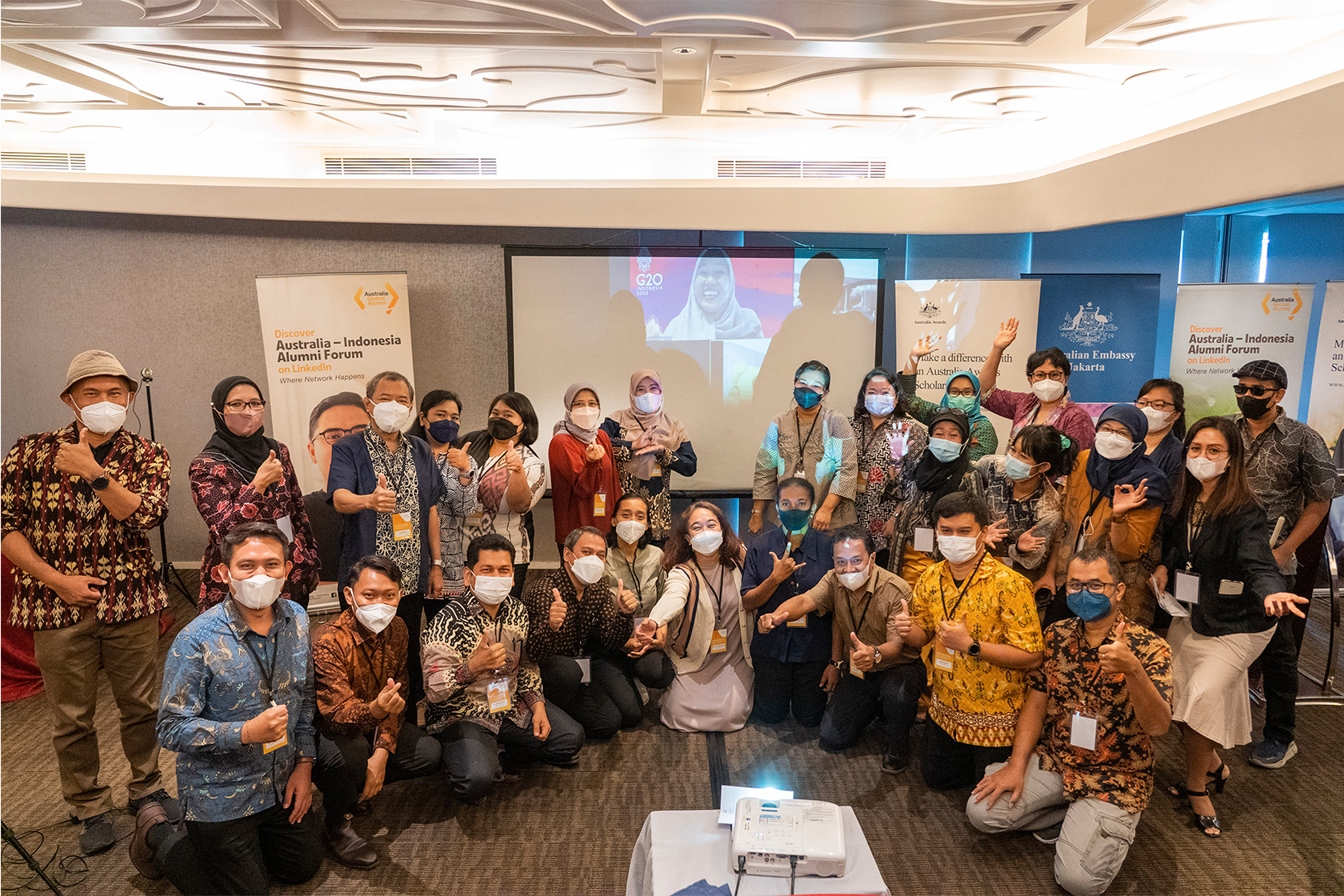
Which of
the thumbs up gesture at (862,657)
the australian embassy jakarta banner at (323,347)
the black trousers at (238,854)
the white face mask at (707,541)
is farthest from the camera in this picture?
the australian embassy jakarta banner at (323,347)

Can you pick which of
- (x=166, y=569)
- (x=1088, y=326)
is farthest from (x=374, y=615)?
(x=1088, y=326)

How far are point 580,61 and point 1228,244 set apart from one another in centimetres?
491

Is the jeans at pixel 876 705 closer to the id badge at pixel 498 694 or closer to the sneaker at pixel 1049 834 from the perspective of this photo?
the sneaker at pixel 1049 834

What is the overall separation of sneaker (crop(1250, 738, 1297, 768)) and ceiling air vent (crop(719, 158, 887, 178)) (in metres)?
4.17

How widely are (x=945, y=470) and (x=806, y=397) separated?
0.83 meters

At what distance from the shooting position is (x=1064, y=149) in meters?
5.25

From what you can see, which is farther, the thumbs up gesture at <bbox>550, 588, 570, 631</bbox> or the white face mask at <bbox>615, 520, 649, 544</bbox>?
the white face mask at <bbox>615, 520, 649, 544</bbox>

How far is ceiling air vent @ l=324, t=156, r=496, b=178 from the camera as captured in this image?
5520 mm

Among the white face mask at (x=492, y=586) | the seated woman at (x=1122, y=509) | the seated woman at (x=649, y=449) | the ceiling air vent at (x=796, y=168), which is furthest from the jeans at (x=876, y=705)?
the ceiling air vent at (x=796, y=168)

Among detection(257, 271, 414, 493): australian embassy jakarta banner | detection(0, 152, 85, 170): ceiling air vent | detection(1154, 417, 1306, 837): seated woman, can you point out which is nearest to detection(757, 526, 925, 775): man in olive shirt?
detection(1154, 417, 1306, 837): seated woman

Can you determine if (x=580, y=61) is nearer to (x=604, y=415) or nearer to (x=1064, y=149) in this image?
(x=604, y=415)

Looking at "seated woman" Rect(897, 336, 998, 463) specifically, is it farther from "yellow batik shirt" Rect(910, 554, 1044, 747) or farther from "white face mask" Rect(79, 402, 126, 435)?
"white face mask" Rect(79, 402, 126, 435)

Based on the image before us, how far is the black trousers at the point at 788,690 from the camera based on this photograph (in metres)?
3.70

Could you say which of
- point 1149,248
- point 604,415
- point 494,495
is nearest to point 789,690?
point 494,495
